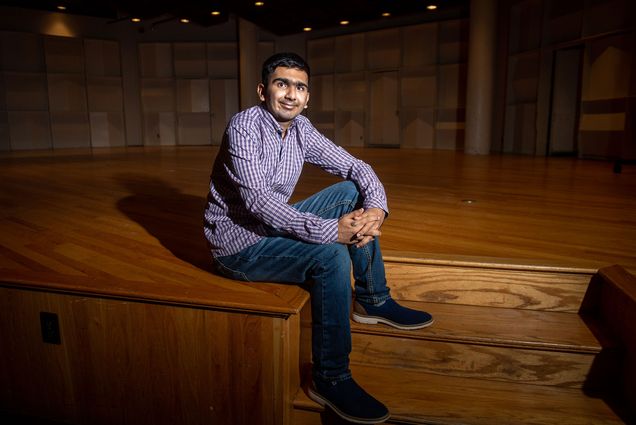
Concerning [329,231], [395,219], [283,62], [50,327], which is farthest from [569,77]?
[50,327]

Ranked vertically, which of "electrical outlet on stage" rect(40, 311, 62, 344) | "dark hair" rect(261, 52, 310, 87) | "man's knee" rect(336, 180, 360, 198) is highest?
"dark hair" rect(261, 52, 310, 87)

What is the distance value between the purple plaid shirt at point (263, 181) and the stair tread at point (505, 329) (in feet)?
1.63

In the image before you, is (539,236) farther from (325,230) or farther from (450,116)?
(450,116)

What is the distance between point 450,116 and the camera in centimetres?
1005

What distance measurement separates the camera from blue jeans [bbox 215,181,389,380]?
1648 mm

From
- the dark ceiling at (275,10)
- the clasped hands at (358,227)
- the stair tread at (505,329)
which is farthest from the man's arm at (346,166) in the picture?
the dark ceiling at (275,10)

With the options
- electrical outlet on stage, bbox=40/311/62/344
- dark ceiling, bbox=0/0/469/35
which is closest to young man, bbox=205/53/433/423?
electrical outlet on stage, bbox=40/311/62/344

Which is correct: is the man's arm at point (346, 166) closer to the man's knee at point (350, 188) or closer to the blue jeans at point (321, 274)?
the man's knee at point (350, 188)

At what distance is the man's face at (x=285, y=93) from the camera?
1.74 m

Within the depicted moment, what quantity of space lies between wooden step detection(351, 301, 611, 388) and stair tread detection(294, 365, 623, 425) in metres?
0.04

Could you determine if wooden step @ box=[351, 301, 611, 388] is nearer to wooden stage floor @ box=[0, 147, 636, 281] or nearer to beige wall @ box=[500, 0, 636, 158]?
wooden stage floor @ box=[0, 147, 636, 281]

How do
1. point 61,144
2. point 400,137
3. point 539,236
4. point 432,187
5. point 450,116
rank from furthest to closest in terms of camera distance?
point 61,144 < point 400,137 < point 450,116 < point 432,187 < point 539,236

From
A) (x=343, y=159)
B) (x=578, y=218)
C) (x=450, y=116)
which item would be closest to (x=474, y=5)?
(x=450, y=116)

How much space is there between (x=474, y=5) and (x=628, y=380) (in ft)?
25.1
